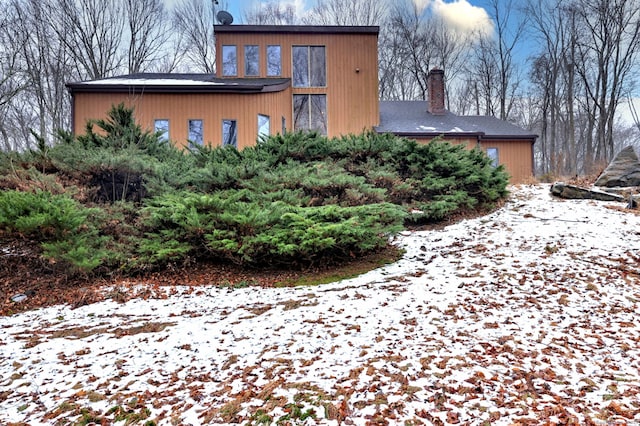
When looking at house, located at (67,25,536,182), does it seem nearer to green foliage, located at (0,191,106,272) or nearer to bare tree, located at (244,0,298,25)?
green foliage, located at (0,191,106,272)

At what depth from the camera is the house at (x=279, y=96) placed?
1100cm

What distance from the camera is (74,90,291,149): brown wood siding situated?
429 inches

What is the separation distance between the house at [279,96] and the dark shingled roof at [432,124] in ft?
0.15

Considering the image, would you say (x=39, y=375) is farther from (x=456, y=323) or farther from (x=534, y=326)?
(x=534, y=326)

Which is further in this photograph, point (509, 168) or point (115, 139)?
point (509, 168)

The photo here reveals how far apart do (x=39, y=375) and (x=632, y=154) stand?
13.2 m

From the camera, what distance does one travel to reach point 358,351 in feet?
9.23

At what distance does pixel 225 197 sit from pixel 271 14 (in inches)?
811

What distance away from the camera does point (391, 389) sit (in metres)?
2.32

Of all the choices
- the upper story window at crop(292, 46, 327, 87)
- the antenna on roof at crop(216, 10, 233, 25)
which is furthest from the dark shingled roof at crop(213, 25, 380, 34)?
the antenna on roof at crop(216, 10, 233, 25)

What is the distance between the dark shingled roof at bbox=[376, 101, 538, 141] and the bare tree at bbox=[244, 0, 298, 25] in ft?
34.5

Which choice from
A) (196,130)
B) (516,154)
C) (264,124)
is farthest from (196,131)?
(516,154)

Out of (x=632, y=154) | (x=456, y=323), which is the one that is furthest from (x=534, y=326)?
(x=632, y=154)

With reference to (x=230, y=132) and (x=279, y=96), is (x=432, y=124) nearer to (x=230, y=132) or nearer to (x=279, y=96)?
(x=279, y=96)
